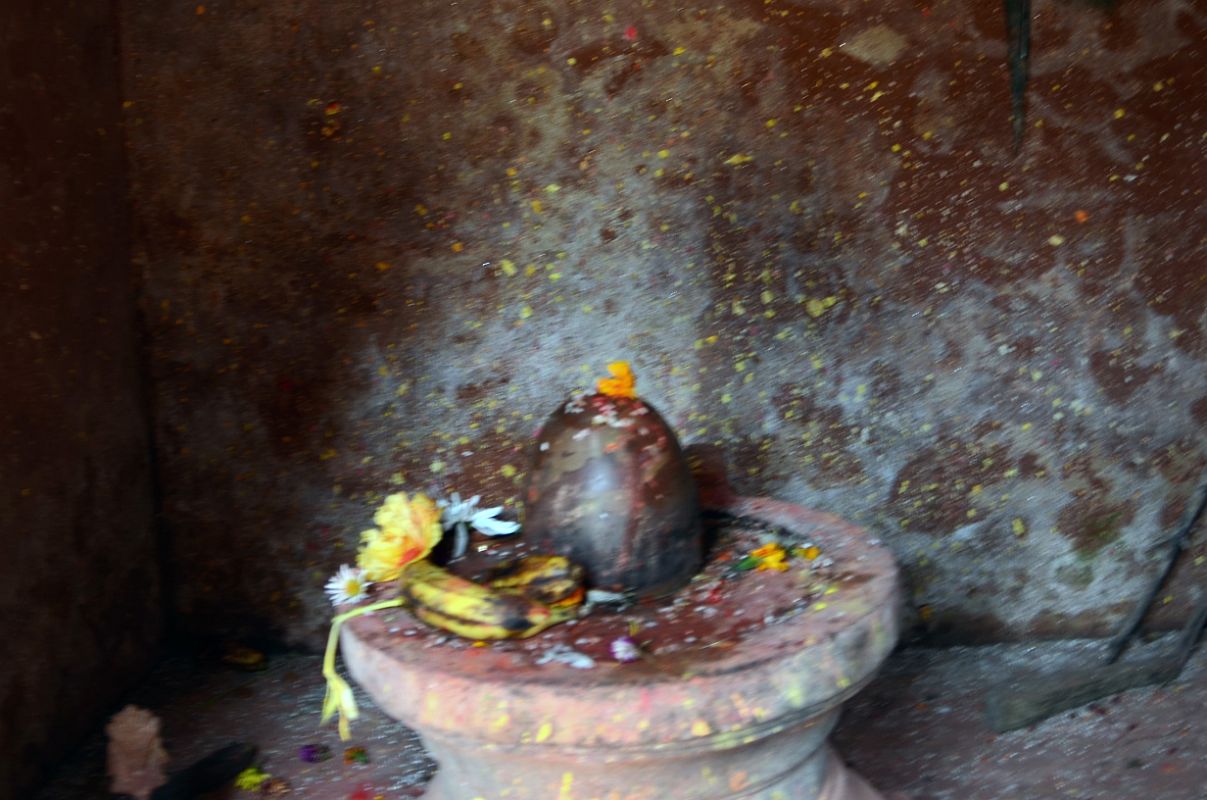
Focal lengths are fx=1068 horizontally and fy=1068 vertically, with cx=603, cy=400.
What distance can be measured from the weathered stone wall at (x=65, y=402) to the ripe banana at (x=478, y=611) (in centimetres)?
106

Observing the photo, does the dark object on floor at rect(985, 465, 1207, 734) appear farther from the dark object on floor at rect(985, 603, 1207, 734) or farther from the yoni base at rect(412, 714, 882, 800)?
the yoni base at rect(412, 714, 882, 800)

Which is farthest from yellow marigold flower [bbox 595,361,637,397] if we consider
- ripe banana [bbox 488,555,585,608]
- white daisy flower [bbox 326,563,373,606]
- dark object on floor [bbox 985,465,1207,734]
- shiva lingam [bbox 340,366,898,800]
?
dark object on floor [bbox 985,465,1207,734]

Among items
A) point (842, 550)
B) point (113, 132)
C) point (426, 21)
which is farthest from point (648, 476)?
point (113, 132)

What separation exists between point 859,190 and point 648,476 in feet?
4.16

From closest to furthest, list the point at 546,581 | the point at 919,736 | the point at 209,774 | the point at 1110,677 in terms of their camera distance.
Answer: the point at 546,581 < the point at 209,774 < the point at 919,736 < the point at 1110,677

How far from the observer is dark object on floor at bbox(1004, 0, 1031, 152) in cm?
264

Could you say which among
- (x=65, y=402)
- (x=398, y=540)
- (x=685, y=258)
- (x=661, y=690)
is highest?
(x=685, y=258)

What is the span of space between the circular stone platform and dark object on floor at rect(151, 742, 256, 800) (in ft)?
2.37

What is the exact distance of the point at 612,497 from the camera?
1.75 metres

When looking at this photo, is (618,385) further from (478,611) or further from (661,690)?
(661,690)

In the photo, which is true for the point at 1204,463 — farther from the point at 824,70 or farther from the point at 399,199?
the point at 399,199

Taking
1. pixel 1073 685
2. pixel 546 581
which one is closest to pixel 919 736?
pixel 1073 685

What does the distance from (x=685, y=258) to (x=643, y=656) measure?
136 centimetres

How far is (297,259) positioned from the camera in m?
2.71
